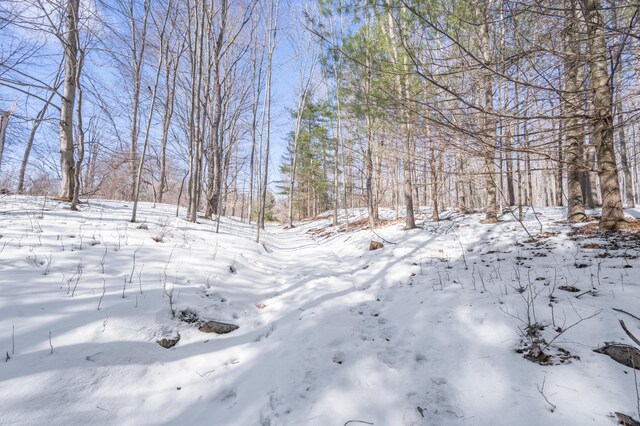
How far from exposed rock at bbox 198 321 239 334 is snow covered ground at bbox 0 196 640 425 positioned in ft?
0.31

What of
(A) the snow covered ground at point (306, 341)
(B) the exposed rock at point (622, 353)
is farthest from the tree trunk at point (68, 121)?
(B) the exposed rock at point (622, 353)

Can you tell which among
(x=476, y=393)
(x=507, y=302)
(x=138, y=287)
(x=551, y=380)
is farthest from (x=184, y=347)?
(x=507, y=302)

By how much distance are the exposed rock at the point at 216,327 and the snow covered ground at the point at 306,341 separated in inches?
3.7

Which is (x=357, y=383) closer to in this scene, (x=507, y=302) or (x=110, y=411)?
(x=110, y=411)

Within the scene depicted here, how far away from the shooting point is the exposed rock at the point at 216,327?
108 inches

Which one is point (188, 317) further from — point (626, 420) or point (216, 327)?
point (626, 420)

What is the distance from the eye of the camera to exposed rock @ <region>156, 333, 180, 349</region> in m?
2.38

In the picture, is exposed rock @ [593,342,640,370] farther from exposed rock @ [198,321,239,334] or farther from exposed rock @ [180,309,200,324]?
exposed rock @ [180,309,200,324]

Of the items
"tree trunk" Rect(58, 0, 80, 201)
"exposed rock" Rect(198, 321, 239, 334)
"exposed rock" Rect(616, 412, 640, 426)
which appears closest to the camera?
"exposed rock" Rect(616, 412, 640, 426)

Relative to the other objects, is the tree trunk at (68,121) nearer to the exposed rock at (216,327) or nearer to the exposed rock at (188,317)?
the exposed rock at (188,317)

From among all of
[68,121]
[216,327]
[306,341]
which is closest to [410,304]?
[306,341]

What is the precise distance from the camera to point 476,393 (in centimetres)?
175

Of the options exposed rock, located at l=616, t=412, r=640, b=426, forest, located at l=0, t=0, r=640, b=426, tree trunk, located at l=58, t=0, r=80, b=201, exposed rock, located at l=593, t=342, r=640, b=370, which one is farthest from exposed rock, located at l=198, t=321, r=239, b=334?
tree trunk, located at l=58, t=0, r=80, b=201

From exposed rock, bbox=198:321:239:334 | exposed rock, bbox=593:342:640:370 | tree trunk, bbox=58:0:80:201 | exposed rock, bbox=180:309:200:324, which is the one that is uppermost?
tree trunk, bbox=58:0:80:201
